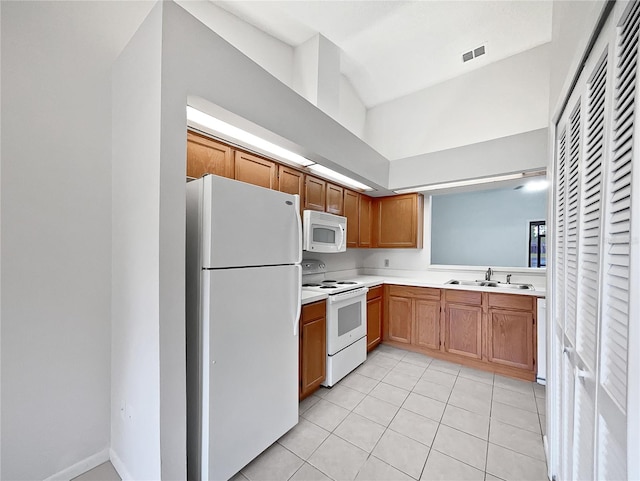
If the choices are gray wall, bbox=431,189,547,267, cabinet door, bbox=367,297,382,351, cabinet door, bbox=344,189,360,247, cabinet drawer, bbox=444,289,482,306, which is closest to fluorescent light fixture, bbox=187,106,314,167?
cabinet door, bbox=344,189,360,247

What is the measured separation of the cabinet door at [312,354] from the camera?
2197 mm

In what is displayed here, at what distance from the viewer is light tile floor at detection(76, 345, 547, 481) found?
157 cm

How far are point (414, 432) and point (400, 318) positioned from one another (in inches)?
63.1

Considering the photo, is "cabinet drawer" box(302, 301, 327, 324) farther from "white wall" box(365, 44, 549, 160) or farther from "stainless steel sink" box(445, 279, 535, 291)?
"white wall" box(365, 44, 549, 160)

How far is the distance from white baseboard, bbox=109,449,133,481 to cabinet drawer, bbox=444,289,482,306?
307cm

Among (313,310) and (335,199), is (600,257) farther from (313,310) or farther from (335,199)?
(335,199)

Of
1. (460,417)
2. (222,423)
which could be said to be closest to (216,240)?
(222,423)

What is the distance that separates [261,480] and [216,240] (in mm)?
1394

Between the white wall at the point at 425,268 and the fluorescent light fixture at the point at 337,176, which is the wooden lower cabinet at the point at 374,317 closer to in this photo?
the white wall at the point at 425,268

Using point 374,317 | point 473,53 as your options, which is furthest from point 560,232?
point 473,53

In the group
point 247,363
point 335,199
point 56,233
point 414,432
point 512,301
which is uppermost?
point 335,199

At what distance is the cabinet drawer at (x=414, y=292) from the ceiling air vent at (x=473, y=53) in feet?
8.75

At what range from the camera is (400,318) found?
3.42m

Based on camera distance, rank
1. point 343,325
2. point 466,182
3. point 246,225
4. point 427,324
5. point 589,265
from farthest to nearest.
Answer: point 427,324 < point 466,182 < point 343,325 < point 246,225 < point 589,265
